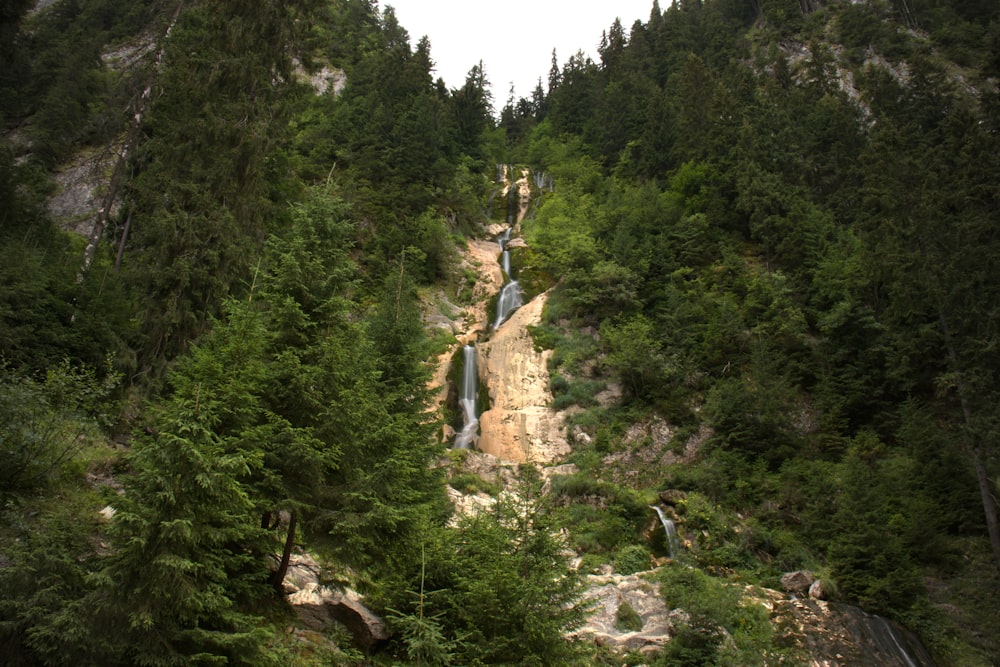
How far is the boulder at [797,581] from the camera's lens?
17406 millimetres

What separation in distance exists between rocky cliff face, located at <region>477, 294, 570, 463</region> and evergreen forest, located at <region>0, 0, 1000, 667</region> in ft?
3.53

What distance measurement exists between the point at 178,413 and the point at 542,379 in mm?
23616

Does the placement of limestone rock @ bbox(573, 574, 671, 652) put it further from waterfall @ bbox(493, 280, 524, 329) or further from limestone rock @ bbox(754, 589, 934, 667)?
waterfall @ bbox(493, 280, 524, 329)

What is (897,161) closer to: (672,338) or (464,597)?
(672,338)

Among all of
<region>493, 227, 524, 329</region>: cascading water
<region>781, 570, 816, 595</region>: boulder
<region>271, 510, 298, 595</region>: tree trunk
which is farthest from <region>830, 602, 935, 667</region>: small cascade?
<region>493, 227, 524, 329</region>: cascading water

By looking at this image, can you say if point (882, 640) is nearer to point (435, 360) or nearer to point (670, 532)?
point (670, 532)

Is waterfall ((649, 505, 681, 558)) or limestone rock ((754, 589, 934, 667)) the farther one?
waterfall ((649, 505, 681, 558))

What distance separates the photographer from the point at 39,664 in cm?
651

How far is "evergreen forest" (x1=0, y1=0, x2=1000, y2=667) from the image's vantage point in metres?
7.98

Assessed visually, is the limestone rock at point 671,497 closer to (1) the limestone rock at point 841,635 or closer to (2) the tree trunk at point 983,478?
(1) the limestone rock at point 841,635

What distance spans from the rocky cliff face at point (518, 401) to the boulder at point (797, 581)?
10420mm

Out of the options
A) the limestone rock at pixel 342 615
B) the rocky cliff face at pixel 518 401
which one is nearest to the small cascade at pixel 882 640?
the rocky cliff face at pixel 518 401

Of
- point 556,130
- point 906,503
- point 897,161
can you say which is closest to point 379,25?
point 556,130

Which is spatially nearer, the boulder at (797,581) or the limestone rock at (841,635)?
the limestone rock at (841,635)
